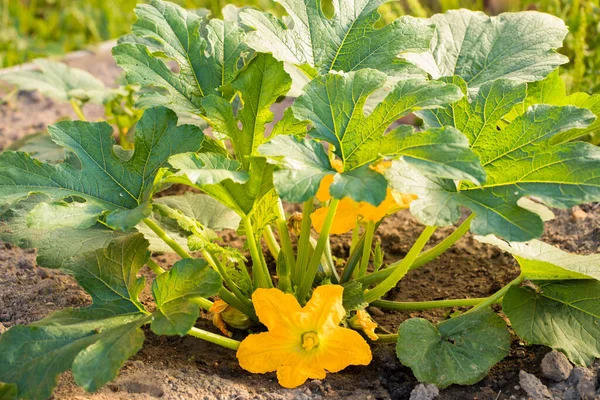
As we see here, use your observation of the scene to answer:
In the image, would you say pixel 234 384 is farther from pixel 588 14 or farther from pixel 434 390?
pixel 588 14

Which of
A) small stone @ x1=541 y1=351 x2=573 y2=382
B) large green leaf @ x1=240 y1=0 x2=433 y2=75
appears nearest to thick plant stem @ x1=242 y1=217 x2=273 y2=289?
large green leaf @ x1=240 y1=0 x2=433 y2=75

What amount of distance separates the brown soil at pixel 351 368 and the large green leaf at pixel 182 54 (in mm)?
684

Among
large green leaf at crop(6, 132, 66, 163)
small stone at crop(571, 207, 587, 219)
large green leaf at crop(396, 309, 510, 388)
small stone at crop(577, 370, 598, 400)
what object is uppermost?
large green leaf at crop(6, 132, 66, 163)

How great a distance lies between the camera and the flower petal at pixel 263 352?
83.5 inches

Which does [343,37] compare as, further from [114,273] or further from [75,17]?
[75,17]

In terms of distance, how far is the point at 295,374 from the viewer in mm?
2098

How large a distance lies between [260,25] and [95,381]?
1.01 meters

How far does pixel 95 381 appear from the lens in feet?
5.96

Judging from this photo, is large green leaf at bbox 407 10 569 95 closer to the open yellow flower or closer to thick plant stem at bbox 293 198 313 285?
thick plant stem at bbox 293 198 313 285

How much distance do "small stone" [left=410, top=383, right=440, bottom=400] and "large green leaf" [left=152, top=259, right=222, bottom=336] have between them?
0.57 meters

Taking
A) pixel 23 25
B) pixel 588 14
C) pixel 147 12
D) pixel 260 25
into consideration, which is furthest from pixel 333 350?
pixel 23 25

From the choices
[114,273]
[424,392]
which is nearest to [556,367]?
[424,392]

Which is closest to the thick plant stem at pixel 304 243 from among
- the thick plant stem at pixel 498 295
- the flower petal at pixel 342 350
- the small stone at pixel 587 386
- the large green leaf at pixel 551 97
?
the flower petal at pixel 342 350

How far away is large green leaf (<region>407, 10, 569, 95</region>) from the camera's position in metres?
2.36
